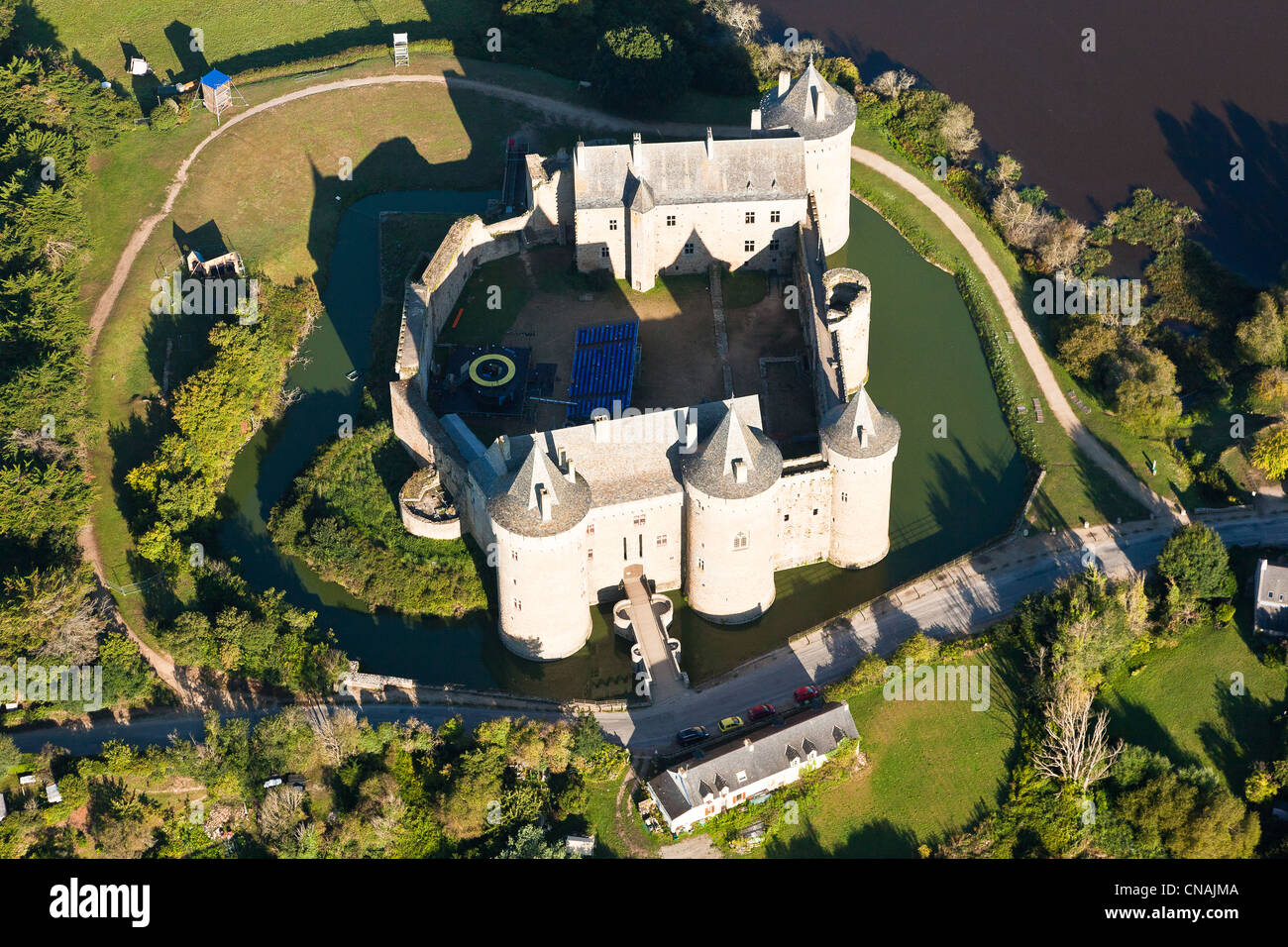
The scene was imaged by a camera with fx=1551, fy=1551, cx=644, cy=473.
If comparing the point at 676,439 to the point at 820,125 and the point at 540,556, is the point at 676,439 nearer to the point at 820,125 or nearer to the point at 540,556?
the point at 540,556

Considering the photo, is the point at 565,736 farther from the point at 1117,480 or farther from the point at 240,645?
the point at 1117,480

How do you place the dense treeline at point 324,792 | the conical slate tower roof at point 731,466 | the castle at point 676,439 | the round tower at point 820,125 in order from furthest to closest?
the round tower at point 820,125 → the castle at point 676,439 → the conical slate tower roof at point 731,466 → the dense treeline at point 324,792

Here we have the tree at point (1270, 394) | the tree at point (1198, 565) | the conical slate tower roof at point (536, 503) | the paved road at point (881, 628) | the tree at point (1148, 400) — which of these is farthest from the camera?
the tree at point (1270, 394)

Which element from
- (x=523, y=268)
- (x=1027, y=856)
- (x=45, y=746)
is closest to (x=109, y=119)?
(x=523, y=268)

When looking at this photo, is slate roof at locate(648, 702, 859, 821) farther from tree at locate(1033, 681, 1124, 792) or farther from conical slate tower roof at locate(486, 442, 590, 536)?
conical slate tower roof at locate(486, 442, 590, 536)

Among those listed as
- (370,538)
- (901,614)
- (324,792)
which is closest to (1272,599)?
(901,614)

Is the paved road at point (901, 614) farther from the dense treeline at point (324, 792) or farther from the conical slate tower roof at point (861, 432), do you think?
the conical slate tower roof at point (861, 432)

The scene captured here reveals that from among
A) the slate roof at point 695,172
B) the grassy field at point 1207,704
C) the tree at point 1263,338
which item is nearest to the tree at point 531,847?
the grassy field at point 1207,704
